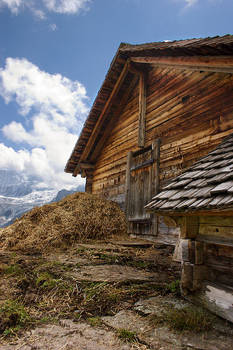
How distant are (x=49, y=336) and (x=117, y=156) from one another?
273 inches

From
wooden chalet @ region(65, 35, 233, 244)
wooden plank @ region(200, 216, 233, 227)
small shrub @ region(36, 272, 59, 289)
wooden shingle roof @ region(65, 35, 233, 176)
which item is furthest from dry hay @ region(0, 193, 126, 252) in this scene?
wooden plank @ region(200, 216, 233, 227)

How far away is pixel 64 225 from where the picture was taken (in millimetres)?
6312

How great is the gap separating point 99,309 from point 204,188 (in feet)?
6.01

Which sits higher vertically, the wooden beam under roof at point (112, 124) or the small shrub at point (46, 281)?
the wooden beam under roof at point (112, 124)

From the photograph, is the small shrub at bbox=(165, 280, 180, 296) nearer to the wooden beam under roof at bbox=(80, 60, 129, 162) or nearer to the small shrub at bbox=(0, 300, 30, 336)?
the small shrub at bbox=(0, 300, 30, 336)

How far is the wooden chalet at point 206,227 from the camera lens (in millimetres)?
2434

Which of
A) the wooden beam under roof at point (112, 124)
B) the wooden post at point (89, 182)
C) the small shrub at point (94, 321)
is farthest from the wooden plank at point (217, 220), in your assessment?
the wooden post at point (89, 182)

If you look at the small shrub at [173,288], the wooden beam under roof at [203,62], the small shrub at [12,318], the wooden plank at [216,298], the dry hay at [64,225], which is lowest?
the small shrub at [12,318]

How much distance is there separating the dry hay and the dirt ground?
1274 mm

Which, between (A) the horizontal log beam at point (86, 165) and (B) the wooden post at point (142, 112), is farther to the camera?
(A) the horizontal log beam at point (86, 165)

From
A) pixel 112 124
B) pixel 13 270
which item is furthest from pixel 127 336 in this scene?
pixel 112 124

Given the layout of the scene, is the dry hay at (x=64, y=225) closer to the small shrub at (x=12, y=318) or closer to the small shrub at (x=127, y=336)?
the small shrub at (x=12, y=318)

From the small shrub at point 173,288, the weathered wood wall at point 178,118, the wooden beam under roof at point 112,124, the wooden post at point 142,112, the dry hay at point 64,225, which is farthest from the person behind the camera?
the wooden beam under roof at point 112,124

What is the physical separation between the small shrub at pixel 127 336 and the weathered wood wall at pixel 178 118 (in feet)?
12.2
